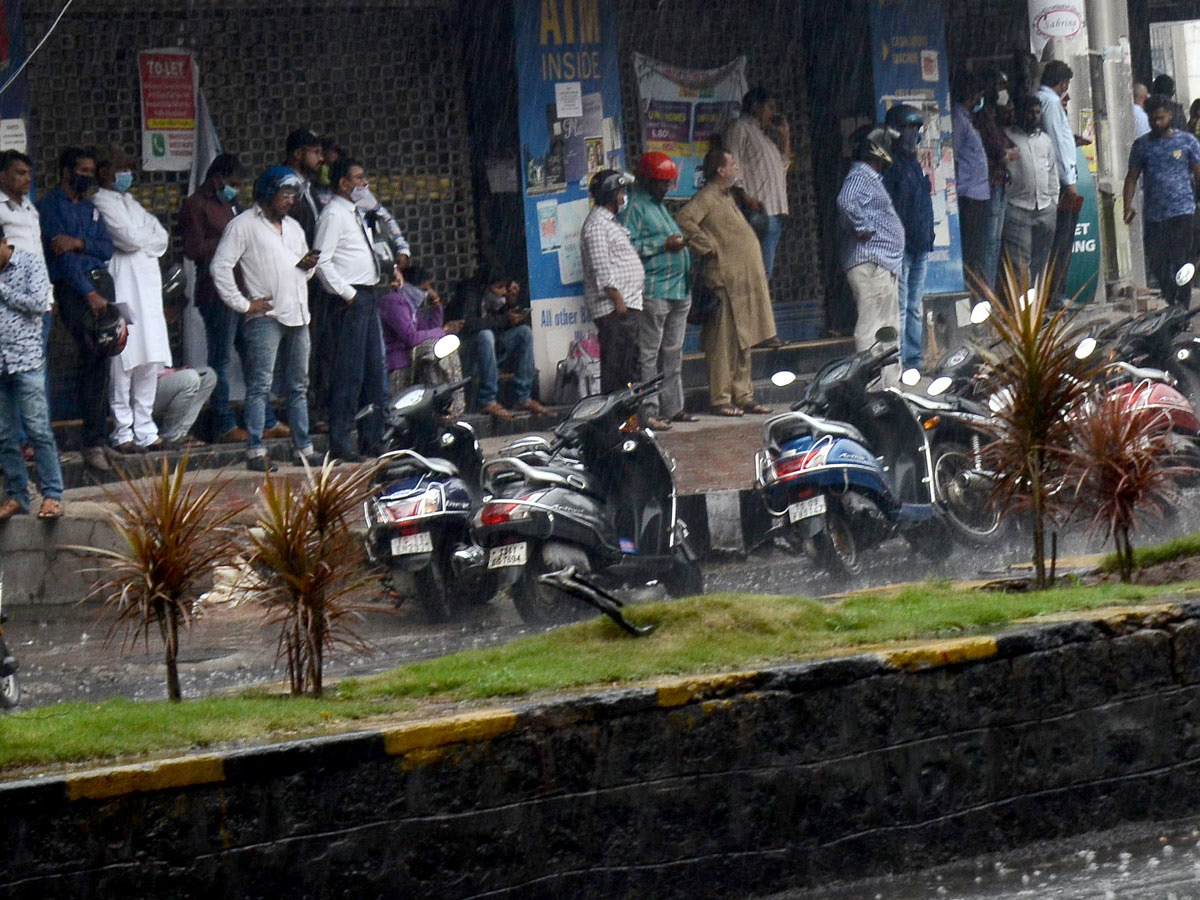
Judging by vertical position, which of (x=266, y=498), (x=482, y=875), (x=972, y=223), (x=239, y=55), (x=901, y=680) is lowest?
(x=482, y=875)

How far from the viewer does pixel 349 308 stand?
41.7 ft

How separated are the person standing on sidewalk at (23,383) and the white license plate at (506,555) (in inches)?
111

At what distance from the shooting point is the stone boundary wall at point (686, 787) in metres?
4.54

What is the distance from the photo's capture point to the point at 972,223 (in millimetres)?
17266

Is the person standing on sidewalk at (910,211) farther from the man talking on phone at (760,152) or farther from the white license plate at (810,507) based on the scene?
the white license plate at (810,507)

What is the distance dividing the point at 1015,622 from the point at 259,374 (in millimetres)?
7178

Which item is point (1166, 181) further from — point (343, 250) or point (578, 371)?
point (343, 250)

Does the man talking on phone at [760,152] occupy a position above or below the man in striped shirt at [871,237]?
above

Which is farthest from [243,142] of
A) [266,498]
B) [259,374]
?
[266,498]

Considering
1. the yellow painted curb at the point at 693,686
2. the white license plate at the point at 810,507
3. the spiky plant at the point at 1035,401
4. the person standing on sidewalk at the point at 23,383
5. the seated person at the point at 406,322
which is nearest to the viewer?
the yellow painted curb at the point at 693,686

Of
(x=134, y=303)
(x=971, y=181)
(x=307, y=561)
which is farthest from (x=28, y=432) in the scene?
(x=971, y=181)

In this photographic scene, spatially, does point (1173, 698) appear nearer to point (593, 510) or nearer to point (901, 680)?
point (901, 680)

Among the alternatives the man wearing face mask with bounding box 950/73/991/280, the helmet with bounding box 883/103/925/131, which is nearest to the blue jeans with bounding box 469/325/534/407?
the helmet with bounding box 883/103/925/131

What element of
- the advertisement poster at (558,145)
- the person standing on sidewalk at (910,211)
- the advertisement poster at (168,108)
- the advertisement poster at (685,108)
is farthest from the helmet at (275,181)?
the person standing on sidewalk at (910,211)
